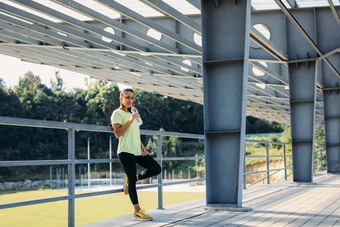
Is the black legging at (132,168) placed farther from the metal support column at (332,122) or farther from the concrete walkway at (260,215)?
the metal support column at (332,122)

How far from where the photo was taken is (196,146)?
72.2 meters

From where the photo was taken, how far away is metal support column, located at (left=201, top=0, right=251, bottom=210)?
7.21 metres

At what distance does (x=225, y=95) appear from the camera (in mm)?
7336

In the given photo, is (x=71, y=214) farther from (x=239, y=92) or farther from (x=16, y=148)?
(x=16, y=148)

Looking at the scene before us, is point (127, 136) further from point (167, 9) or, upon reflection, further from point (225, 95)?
point (167, 9)

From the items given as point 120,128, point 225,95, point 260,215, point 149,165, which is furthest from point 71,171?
point 225,95

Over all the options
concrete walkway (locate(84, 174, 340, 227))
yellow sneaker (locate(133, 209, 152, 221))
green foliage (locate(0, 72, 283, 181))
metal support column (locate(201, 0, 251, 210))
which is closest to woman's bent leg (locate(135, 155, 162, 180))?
yellow sneaker (locate(133, 209, 152, 221))

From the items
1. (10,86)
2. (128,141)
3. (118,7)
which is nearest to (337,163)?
(118,7)

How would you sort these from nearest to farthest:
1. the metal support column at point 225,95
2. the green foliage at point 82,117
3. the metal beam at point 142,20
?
the metal support column at point 225,95 → the metal beam at point 142,20 → the green foliage at point 82,117

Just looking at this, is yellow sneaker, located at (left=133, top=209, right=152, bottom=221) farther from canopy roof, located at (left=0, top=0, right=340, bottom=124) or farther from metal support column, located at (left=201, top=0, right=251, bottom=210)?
canopy roof, located at (left=0, top=0, right=340, bottom=124)

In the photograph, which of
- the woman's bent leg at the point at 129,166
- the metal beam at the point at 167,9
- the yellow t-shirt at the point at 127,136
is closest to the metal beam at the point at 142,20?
the metal beam at the point at 167,9

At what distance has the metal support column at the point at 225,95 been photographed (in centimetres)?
721

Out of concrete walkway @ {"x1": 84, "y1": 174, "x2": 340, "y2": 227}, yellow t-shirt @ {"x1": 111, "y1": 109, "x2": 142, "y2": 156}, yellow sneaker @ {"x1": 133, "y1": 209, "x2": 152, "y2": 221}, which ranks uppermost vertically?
yellow t-shirt @ {"x1": 111, "y1": 109, "x2": 142, "y2": 156}

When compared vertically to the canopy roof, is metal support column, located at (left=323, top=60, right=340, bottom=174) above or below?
below
